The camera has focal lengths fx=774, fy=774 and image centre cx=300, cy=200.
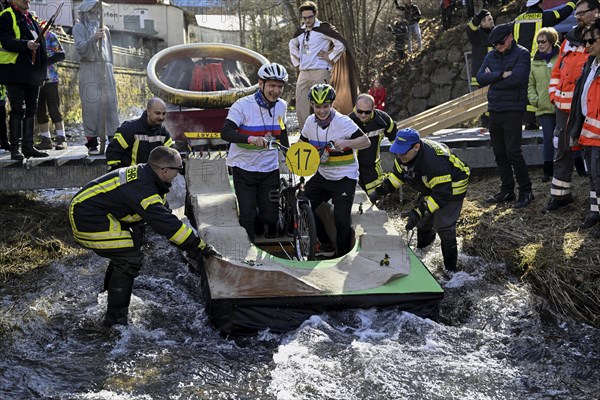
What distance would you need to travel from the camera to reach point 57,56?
1012cm

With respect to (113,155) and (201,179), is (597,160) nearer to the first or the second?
(201,179)

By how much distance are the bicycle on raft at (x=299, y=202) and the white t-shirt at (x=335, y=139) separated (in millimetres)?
196

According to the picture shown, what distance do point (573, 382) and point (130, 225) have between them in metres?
3.67

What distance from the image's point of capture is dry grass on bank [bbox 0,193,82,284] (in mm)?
8250

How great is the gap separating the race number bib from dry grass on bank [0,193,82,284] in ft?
9.99

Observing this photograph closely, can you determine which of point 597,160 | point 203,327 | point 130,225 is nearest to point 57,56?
point 130,225

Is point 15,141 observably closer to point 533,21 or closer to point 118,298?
point 118,298

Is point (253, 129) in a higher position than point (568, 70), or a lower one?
lower

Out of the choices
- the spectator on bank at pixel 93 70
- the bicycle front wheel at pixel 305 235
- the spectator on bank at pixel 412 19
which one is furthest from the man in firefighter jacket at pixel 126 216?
the spectator on bank at pixel 412 19

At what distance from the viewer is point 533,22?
10953 millimetres

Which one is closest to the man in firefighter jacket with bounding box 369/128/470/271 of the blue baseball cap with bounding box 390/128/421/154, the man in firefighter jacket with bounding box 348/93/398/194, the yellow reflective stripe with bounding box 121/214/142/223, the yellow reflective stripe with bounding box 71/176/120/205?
the blue baseball cap with bounding box 390/128/421/154

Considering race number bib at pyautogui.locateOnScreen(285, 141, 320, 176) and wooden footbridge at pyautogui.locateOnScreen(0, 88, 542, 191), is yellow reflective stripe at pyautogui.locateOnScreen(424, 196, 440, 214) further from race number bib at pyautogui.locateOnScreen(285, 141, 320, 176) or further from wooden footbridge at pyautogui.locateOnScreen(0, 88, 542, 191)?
wooden footbridge at pyautogui.locateOnScreen(0, 88, 542, 191)

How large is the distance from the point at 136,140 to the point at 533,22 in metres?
6.08

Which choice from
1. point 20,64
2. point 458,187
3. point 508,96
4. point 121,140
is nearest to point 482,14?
point 508,96
